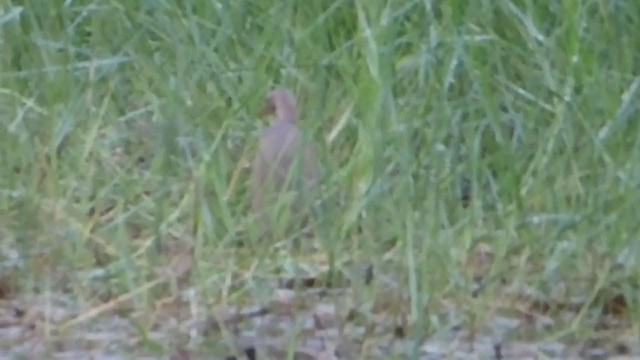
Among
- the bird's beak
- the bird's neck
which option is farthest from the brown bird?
the bird's beak

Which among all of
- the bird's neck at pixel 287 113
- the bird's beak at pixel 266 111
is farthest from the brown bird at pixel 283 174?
the bird's beak at pixel 266 111

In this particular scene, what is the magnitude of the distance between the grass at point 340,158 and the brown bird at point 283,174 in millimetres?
44

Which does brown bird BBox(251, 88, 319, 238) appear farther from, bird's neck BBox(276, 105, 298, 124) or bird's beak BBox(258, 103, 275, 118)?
bird's beak BBox(258, 103, 275, 118)

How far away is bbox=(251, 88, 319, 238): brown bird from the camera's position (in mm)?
3080

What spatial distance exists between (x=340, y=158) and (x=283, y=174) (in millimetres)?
193

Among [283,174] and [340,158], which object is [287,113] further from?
[283,174]

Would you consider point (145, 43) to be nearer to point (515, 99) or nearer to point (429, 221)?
point (515, 99)

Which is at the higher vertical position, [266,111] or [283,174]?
[266,111]

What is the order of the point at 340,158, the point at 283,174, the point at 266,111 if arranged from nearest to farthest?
1. the point at 283,174
2. the point at 340,158
3. the point at 266,111

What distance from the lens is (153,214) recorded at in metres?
3.17

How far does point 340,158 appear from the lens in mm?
3365

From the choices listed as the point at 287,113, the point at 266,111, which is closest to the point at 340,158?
the point at 287,113

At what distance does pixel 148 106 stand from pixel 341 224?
77 cm

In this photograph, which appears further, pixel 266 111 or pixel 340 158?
pixel 266 111
